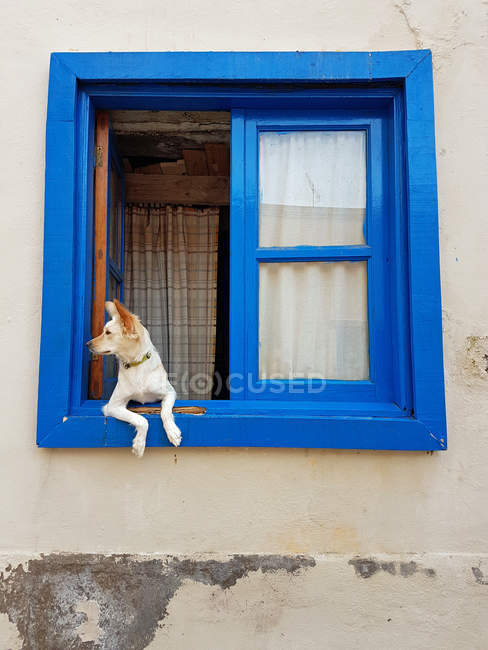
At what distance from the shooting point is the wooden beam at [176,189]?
12.1ft

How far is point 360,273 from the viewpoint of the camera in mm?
2303

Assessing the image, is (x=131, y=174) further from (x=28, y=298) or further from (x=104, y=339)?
(x=104, y=339)

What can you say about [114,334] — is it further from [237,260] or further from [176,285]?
[176,285]

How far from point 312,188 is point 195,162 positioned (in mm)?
1462

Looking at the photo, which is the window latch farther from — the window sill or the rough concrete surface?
the rough concrete surface

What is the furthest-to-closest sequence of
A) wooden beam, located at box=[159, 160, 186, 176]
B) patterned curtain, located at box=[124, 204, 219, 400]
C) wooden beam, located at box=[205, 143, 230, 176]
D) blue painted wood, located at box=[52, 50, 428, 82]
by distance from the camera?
patterned curtain, located at box=[124, 204, 219, 400]
wooden beam, located at box=[159, 160, 186, 176]
wooden beam, located at box=[205, 143, 230, 176]
blue painted wood, located at box=[52, 50, 428, 82]

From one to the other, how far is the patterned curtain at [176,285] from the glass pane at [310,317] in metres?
1.62

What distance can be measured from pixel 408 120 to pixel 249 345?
1.36 metres

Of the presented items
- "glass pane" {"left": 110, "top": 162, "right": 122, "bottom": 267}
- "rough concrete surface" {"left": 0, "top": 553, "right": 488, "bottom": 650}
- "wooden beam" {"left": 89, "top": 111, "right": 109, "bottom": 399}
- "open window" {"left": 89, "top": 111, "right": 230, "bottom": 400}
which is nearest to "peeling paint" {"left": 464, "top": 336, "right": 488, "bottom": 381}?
"rough concrete surface" {"left": 0, "top": 553, "right": 488, "bottom": 650}

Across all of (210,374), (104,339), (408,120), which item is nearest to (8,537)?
(104,339)

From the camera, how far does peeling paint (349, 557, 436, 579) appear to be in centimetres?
201

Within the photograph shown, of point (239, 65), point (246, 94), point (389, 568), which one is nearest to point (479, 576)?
point (389, 568)

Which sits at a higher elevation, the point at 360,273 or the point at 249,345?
the point at 360,273

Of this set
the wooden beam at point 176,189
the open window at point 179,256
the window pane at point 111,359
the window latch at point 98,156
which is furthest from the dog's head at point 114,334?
the wooden beam at point 176,189
